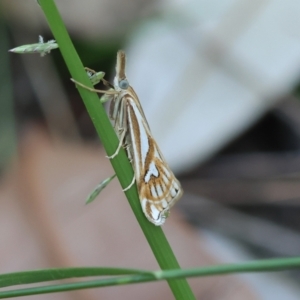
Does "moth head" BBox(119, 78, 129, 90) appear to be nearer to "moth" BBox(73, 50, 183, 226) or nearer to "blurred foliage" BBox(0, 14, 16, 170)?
"moth" BBox(73, 50, 183, 226)

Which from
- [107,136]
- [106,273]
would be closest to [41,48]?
Answer: [107,136]

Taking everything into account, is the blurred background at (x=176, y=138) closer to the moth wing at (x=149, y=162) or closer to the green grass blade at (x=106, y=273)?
the moth wing at (x=149, y=162)

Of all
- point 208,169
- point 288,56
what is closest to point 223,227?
point 208,169

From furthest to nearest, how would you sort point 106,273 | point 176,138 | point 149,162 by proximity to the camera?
point 176,138 < point 149,162 < point 106,273

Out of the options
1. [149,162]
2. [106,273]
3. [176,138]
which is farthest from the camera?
[176,138]

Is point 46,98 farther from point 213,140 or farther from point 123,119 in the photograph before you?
point 123,119

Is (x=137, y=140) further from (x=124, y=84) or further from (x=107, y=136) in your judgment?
(x=107, y=136)
